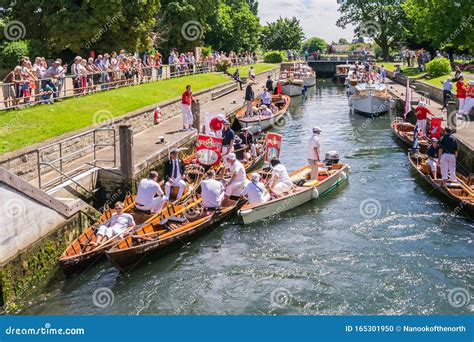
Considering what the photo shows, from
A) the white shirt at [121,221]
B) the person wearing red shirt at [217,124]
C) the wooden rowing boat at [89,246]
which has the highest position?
the person wearing red shirt at [217,124]

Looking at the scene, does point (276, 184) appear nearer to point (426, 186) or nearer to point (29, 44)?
point (426, 186)

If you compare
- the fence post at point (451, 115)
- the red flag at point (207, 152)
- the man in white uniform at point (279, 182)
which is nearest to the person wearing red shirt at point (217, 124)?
Answer: the red flag at point (207, 152)

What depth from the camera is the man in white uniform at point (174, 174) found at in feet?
51.4

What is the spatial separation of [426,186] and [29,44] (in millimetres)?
23151

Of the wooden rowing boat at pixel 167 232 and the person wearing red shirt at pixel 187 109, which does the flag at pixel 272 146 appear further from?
the person wearing red shirt at pixel 187 109

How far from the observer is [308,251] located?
13797mm

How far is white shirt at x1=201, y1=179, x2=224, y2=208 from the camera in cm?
1496

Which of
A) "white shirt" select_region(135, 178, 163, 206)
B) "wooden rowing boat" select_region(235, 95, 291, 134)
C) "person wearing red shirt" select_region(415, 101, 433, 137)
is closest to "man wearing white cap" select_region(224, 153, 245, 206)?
"white shirt" select_region(135, 178, 163, 206)

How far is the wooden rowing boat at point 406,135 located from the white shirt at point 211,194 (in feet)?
32.3

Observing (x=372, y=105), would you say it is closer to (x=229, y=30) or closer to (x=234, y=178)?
(x=234, y=178)

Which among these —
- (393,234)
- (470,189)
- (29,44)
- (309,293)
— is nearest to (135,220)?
(309,293)

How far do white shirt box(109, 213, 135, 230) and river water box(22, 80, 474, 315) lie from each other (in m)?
0.94

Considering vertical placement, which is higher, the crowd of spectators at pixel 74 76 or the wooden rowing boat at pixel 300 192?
the crowd of spectators at pixel 74 76

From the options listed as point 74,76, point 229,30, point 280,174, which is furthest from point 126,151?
point 229,30
